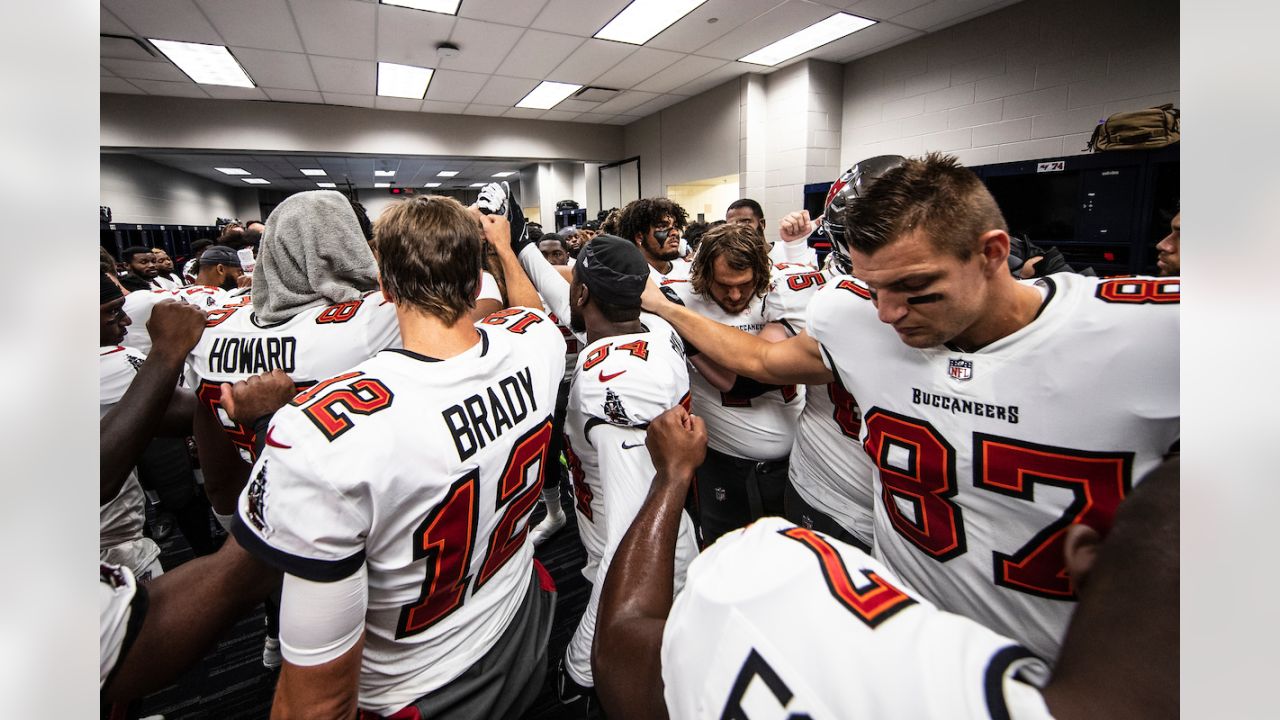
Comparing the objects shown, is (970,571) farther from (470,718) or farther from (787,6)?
(787,6)

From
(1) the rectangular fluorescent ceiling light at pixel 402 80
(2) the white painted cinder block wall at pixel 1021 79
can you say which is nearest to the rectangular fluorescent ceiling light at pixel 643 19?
(1) the rectangular fluorescent ceiling light at pixel 402 80

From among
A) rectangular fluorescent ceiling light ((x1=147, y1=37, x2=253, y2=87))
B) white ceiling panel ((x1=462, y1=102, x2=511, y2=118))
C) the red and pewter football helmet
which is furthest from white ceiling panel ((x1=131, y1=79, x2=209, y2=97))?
the red and pewter football helmet

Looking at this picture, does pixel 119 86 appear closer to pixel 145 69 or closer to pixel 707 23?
pixel 145 69

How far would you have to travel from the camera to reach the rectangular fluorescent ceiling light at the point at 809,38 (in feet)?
17.3

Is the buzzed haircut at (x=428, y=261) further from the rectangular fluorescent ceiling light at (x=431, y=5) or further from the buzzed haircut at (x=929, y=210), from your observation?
the rectangular fluorescent ceiling light at (x=431, y=5)

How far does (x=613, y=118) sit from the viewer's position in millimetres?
9109

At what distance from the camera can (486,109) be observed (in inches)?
323

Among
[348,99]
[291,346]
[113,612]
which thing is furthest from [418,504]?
[348,99]

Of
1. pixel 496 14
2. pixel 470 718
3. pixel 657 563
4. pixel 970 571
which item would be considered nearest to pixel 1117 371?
pixel 970 571

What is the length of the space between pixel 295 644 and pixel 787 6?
5.76 meters

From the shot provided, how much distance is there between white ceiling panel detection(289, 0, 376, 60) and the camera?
4.61m

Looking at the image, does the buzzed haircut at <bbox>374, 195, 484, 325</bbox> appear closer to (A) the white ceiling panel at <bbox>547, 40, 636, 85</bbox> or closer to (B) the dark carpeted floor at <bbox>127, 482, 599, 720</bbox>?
(B) the dark carpeted floor at <bbox>127, 482, 599, 720</bbox>

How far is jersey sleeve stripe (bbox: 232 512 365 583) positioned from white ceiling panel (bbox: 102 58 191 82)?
7.49m

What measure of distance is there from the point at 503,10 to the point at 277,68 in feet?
10.4
